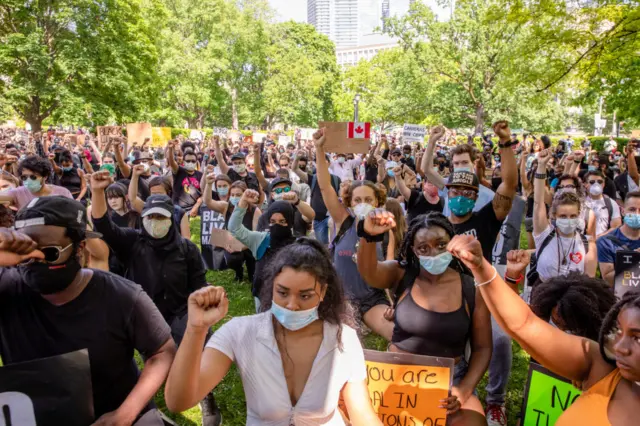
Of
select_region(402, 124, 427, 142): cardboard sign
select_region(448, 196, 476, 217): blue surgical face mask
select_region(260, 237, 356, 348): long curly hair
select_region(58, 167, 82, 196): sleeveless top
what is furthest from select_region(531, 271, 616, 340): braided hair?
select_region(402, 124, 427, 142): cardboard sign

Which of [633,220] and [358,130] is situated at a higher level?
[358,130]

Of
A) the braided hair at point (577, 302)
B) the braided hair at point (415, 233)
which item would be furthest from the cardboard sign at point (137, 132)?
the braided hair at point (577, 302)

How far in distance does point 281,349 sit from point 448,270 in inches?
53.4

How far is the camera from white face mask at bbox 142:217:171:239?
4059 mm

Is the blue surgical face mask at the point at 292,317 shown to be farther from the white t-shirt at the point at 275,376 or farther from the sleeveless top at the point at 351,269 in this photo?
the sleeveless top at the point at 351,269

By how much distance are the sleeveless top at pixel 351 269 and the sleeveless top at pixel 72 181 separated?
612 centimetres

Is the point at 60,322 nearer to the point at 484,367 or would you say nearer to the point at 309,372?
the point at 309,372

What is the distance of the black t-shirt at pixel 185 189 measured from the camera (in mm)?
8556

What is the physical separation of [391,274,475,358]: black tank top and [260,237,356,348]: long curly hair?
563 mm

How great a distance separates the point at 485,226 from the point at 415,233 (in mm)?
1419

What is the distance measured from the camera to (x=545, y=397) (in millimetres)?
2863

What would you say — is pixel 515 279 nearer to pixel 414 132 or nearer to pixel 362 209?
pixel 362 209

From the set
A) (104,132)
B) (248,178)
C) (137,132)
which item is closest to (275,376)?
(248,178)

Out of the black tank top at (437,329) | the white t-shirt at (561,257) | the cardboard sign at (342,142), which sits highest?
the cardboard sign at (342,142)
